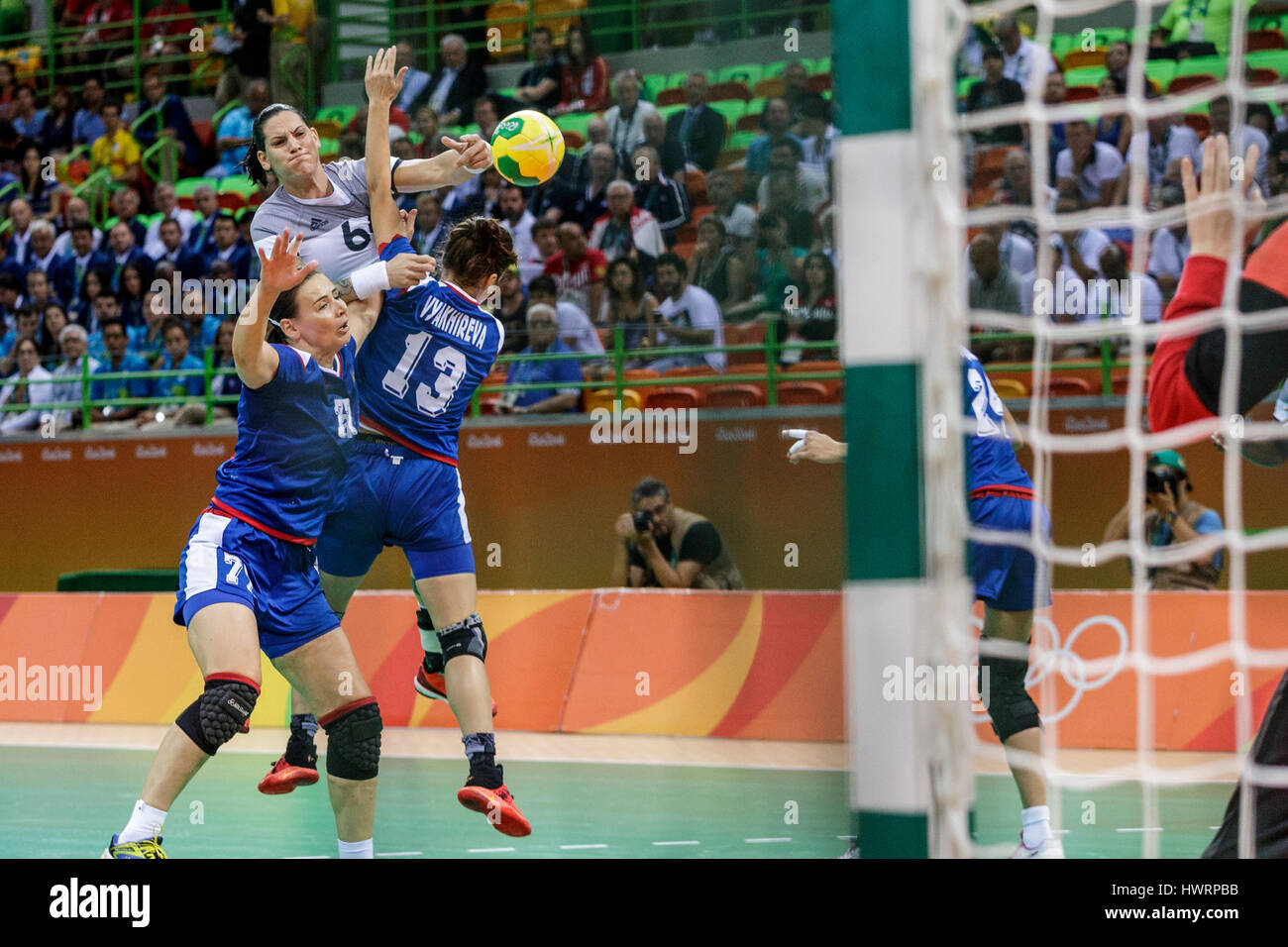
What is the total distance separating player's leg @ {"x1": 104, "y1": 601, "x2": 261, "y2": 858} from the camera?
3.74m

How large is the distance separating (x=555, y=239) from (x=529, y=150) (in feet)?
14.0

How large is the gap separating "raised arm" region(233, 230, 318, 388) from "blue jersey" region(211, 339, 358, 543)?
125mm

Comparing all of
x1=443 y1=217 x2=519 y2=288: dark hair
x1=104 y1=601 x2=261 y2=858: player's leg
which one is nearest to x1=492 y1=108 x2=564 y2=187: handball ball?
x1=443 y1=217 x2=519 y2=288: dark hair

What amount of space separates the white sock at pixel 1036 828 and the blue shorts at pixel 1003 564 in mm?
655

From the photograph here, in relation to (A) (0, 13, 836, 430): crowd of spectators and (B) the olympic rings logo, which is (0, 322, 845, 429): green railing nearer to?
(A) (0, 13, 836, 430): crowd of spectators

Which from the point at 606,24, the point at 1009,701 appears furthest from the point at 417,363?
the point at 606,24

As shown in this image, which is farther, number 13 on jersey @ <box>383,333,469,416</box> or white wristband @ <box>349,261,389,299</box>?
number 13 on jersey @ <box>383,333,469,416</box>

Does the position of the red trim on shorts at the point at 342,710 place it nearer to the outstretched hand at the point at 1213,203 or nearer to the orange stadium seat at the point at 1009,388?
the outstretched hand at the point at 1213,203

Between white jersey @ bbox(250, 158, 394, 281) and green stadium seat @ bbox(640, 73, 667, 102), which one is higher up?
green stadium seat @ bbox(640, 73, 667, 102)

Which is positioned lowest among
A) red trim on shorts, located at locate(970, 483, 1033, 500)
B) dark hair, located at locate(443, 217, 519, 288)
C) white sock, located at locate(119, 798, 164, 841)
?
white sock, located at locate(119, 798, 164, 841)

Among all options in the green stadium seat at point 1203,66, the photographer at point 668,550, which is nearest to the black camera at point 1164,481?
the photographer at point 668,550

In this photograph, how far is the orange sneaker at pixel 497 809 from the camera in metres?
4.36

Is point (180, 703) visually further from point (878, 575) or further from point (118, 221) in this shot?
point (878, 575)

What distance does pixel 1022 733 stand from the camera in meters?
4.57
